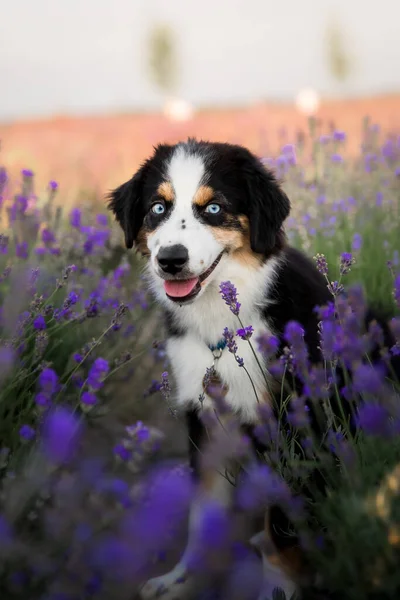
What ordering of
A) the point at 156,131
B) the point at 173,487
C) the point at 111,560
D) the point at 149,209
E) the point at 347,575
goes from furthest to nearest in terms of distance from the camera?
1. the point at 156,131
2. the point at 149,209
3. the point at 347,575
4. the point at 111,560
5. the point at 173,487

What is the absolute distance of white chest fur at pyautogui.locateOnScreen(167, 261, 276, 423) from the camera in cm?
277

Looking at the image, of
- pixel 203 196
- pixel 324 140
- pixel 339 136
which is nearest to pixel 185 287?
pixel 203 196

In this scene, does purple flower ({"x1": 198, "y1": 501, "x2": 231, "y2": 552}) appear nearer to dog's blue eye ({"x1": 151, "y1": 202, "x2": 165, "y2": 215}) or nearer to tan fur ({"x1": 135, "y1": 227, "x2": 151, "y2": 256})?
dog's blue eye ({"x1": 151, "y1": 202, "x2": 165, "y2": 215})

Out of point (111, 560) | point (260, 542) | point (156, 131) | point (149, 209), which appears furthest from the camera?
point (156, 131)

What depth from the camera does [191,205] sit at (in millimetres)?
2824

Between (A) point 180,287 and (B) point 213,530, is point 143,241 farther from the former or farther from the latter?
→ (B) point 213,530

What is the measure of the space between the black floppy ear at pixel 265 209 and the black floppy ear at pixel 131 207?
0.56 metres

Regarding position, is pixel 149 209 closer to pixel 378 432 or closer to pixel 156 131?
pixel 378 432

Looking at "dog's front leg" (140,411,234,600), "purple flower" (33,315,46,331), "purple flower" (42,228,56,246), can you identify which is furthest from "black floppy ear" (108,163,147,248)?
"dog's front leg" (140,411,234,600)

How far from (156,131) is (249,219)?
48.1ft

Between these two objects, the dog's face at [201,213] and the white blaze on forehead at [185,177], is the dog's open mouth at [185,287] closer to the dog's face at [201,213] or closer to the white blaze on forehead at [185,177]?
the dog's face at [201,213]

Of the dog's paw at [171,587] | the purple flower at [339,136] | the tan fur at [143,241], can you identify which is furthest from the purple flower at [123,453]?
the purple flower at [339,136]

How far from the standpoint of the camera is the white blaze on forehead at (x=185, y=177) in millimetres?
2840

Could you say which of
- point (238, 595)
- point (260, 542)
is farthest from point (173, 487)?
point (260, 542)
